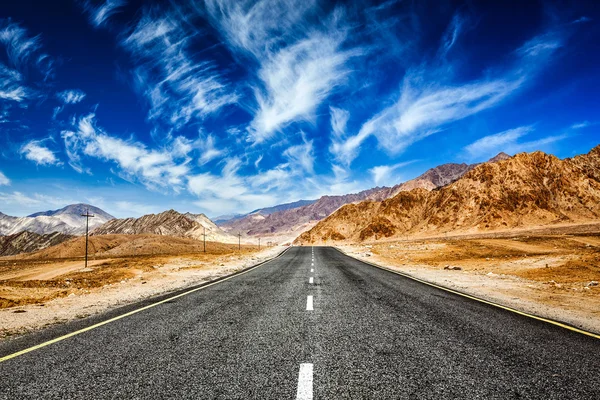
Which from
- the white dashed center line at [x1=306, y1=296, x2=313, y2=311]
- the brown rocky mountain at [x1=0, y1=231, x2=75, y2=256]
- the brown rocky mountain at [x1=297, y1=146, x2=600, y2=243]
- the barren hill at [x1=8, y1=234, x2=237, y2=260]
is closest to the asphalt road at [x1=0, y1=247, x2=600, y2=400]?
the white dashed center line at [x1=306, y1=296, x2=313, y2=311]

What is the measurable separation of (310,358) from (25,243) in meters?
199

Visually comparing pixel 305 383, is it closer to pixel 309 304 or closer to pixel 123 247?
pixel 309 304

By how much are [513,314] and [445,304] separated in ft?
4.98

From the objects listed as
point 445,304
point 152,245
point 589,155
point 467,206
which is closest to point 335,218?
point 467,206

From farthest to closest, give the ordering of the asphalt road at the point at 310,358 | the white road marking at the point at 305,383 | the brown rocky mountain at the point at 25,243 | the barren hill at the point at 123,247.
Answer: the brown rocky mountain at the point at 25,243
the barren hill at the point at 123,247
the asphalt road at the point at 310,358
the white road marking at the point at 305,383

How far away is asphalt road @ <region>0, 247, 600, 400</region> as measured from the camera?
348cm

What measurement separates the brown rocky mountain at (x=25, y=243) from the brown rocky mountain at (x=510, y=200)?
5810 inches

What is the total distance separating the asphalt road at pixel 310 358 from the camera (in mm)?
3484

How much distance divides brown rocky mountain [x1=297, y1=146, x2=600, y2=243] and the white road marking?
9596 centimetres

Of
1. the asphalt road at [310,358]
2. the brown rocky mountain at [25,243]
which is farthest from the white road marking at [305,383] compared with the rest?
the brown rocky mountain at [25,243]

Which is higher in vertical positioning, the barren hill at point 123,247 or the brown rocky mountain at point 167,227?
the brown rocky mountain at point 167,227

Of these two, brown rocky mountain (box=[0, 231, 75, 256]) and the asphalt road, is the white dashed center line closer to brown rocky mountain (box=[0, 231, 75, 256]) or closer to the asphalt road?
the asphalt road

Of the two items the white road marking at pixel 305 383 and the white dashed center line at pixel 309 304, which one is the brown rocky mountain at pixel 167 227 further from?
the white road marking at pixel 305 383

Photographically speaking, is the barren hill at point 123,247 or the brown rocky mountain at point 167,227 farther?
the brown rocky mountain at point 167,227
